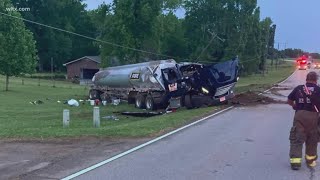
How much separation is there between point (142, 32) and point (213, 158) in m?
43.2

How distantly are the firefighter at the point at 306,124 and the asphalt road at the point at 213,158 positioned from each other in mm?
306

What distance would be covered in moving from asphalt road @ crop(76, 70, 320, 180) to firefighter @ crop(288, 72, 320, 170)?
31cm

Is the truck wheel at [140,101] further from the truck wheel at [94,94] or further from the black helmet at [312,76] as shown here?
the black helmet at [312,76]

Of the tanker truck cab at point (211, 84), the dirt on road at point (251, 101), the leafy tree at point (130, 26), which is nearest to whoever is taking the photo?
the tanker truck cab at point (211, 84)

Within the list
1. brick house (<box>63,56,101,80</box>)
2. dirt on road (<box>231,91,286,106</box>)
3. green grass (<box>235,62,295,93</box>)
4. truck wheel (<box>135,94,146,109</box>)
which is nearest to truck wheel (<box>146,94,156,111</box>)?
truck wheel (<box>135,94,146,109</box>)

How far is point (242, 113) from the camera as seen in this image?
2416 centimetres

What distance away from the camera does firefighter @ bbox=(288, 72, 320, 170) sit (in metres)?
9.64

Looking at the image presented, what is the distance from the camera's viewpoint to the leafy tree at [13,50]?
1986 inches

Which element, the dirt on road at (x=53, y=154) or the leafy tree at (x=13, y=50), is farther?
the leafy tree at (x=13, y=50)

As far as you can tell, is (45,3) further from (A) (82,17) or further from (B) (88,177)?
(B) (88,177)

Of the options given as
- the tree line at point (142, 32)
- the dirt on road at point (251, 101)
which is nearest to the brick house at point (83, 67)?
the tree line at point (142, 32)

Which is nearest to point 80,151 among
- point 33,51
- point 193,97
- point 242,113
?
point 242,113

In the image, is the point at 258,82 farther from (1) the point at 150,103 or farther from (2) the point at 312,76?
(2) the point at 312,76

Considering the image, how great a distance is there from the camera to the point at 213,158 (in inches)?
432
